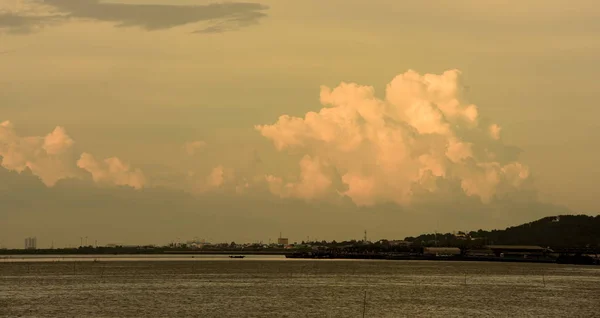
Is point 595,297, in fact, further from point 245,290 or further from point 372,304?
point 245,290

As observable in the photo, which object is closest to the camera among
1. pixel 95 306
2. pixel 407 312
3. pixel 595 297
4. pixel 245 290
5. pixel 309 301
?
pixel 407 312

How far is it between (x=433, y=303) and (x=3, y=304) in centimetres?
5224

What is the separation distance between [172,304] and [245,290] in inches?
1117

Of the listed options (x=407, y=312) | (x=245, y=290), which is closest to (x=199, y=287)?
(x=245, y=290)

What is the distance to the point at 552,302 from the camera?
10912 centimetres

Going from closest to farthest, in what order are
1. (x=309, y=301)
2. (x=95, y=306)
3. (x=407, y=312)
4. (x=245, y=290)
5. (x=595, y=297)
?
(x=407, y=312), (x=95, y=306), (x=309, y=301), (x=595, y=297), (x=245, y=290)

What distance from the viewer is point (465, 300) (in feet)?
362

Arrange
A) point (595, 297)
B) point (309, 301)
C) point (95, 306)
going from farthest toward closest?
point (595, 297) → point (309, 301) → point (95, 306)

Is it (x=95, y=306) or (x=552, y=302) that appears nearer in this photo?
(x=95, y=306)

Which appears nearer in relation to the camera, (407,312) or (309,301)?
(407,312)

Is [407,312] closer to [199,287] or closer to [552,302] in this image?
[552,302]

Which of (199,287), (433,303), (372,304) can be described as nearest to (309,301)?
(372,304)

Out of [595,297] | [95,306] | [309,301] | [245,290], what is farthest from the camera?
[245,290]

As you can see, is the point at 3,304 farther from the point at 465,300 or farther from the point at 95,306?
the point at 465,300
